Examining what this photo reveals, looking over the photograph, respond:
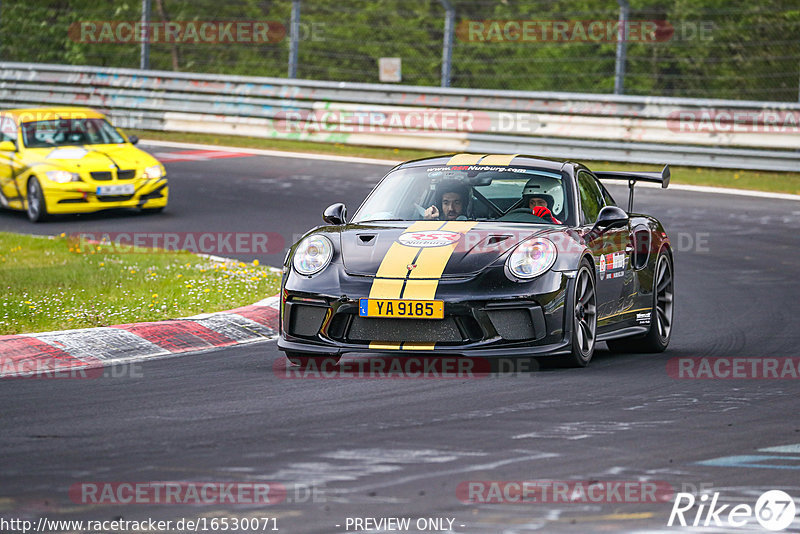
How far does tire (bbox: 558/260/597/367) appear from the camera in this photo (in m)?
8.08

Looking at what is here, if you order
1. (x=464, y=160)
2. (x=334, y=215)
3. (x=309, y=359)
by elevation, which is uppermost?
(x=464, y=160)

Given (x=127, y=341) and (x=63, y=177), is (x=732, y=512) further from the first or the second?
(x=63, y=177)

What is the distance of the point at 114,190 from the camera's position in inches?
Answer: 661

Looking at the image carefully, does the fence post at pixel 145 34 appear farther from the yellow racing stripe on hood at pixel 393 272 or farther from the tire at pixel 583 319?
the tire at pixel 583 319

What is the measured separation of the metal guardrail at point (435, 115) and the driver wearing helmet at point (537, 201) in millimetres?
11133

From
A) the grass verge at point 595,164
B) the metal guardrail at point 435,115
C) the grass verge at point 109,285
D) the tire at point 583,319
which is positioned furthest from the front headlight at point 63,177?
the tire at point 583,319

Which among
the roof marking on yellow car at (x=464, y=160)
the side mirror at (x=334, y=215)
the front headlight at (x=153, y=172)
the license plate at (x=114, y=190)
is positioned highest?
the roof marking on yellow car at (x=464, y=160)

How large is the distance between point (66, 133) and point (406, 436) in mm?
12572

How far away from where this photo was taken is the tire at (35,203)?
16.8m

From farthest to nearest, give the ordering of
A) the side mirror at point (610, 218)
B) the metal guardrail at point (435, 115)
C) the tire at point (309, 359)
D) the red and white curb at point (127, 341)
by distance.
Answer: the metal guardrail at point (435, 115) → the side mirror at point (610, 218) → the red and white curb at point (127, 341) → the tire at point (309, 359)

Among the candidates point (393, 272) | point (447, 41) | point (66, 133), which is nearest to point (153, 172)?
point (66, 133)

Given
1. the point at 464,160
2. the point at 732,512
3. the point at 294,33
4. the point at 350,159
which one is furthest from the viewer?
the point at 294,33

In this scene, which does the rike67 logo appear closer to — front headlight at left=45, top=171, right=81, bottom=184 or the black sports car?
the black sports car

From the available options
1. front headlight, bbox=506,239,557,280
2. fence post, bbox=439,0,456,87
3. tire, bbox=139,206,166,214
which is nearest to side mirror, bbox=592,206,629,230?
front headlight, bbox=506,239,557,280
